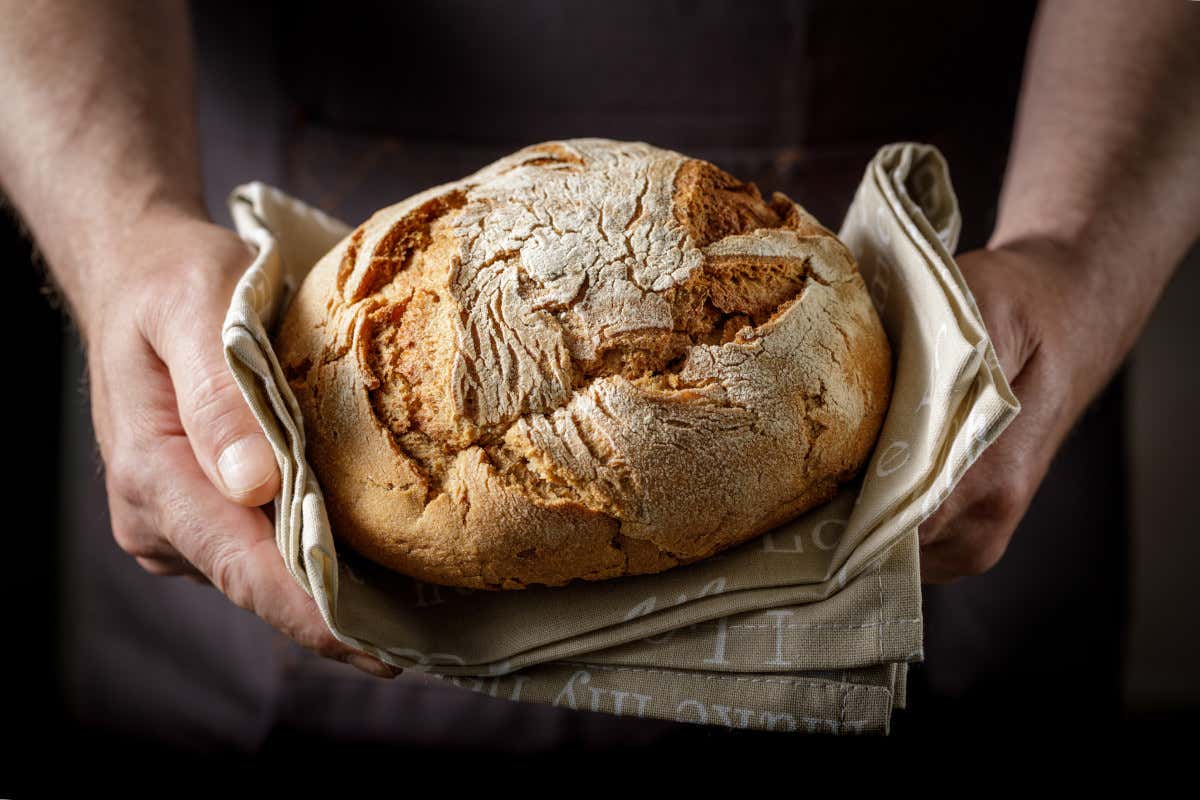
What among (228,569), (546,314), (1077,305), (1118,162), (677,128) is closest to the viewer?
(546,314)

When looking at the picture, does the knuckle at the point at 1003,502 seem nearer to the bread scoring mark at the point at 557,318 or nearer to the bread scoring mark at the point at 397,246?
the bread scoring mark at the point at 557,318

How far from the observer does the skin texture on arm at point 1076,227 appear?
38.7 inches

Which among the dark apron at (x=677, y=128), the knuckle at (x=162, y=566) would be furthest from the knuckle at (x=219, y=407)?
the dark apron at (x=677, y=128)

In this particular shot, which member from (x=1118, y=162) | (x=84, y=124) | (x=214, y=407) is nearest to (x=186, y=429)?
(x=214, y=407)

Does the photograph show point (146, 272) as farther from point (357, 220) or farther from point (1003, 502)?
point (1003, 502)

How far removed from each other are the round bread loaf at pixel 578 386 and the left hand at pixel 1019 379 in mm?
152

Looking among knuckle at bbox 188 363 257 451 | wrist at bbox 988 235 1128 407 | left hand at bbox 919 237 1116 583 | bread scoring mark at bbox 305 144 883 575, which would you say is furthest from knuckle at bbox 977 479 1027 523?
knuckle at bbox 188 363 257 451

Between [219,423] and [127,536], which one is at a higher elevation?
[219,423]

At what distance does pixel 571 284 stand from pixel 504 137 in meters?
0.76

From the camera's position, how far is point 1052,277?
1.06 metres

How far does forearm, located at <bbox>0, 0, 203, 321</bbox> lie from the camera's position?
46.5 inches

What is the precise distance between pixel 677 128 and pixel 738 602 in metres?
0.91

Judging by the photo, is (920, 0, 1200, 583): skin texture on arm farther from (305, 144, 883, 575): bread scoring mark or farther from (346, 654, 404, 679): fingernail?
(346, 654, 404, 679): fingernail

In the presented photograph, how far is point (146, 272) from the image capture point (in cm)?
102
